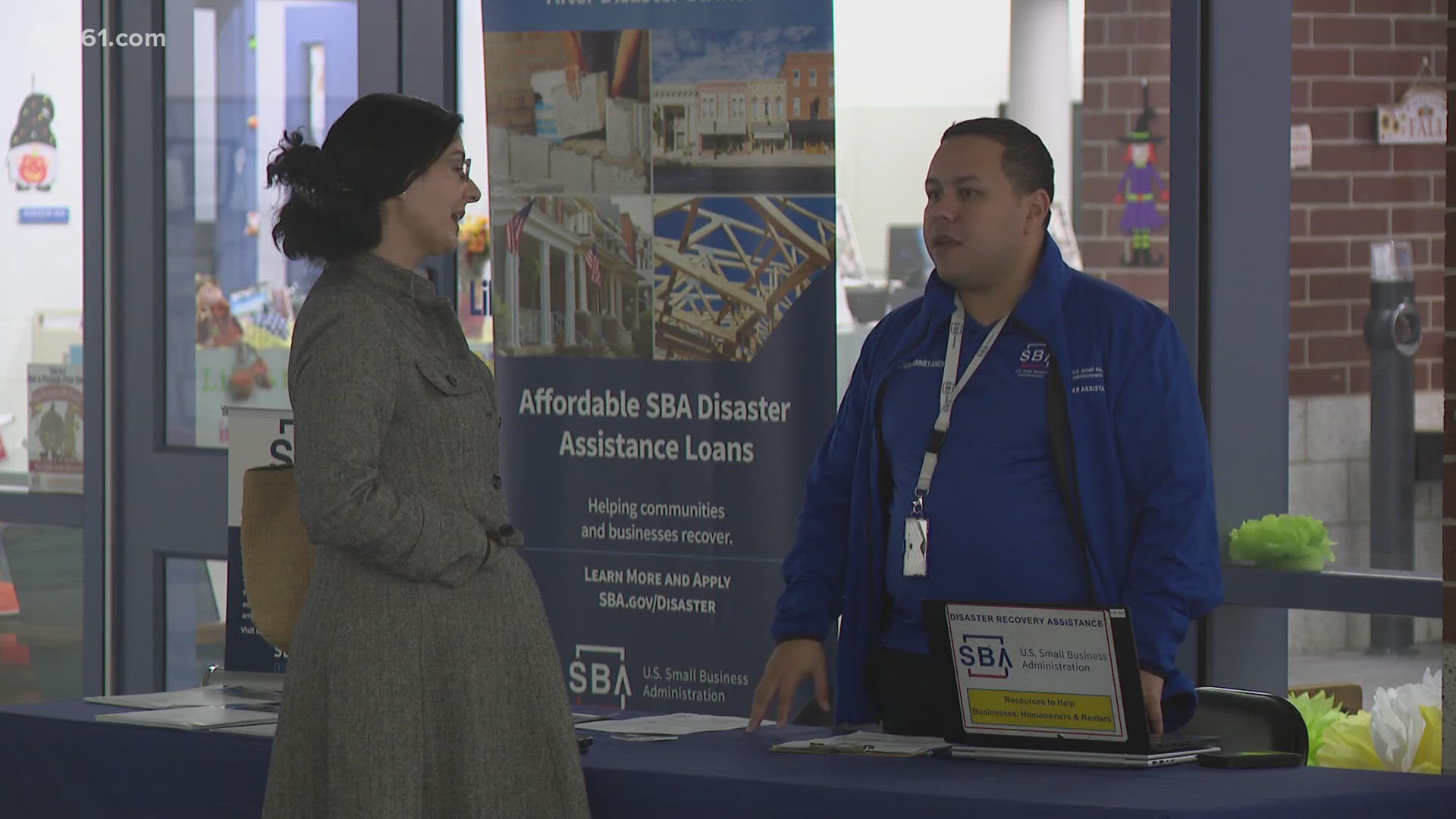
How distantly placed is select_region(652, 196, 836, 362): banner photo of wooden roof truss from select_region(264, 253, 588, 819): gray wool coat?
5.42 ft

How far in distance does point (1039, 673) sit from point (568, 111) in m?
2.27

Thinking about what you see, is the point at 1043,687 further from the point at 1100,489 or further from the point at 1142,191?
the point at 1142,191

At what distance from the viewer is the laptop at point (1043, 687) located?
2.24m

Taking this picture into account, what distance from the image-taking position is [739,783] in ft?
7.68

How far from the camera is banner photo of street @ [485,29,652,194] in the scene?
4160mm

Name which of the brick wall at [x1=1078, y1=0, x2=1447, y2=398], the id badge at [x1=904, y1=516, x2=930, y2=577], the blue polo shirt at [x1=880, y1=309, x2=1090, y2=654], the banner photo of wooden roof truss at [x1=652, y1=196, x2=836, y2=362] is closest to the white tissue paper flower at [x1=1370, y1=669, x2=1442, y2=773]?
the blue polo shirt at [x1=880, y1=309, x2=1090, y2=654]

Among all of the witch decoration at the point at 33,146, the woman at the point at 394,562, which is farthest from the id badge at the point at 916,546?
the witch decoration at the point at 33,146

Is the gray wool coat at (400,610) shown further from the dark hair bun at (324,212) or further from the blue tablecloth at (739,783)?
the blue tablecloth at (739,783)

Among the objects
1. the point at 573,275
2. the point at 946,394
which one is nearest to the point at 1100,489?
the point at 946,394

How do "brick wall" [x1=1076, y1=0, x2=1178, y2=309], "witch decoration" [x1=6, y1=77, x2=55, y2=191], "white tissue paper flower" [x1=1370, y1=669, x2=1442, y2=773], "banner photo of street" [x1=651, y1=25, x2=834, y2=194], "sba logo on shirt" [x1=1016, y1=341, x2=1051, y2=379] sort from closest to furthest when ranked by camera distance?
"sba logo on shirt" [x1=1016, y1=341, x2=1051, y2=379]
"white tissue paper flower" [x1=1370, y1=669, x2=1442, y2=773]
"banner photo of street" [x1=651, y1=25, x2=834, y2=194]
"brick wall" [x1=1076, y1=0, x2=1178, y2=309]
"witch decoration" [x1=6, y1=77, x2=55, y2=191]

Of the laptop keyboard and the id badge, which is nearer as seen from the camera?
the laptop keyboard

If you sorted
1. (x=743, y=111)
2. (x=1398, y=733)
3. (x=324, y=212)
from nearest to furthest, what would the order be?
(x=324, y=212)
(x=1398, y=733)
(x=743, y=111)

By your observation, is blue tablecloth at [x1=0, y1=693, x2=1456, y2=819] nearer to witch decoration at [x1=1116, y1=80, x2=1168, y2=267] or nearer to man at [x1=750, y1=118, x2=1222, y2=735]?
man at [x1=750, y1=118, x2=1222, y2=735]

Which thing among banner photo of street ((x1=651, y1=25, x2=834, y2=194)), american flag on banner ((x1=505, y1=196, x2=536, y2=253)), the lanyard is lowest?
the lanyard
